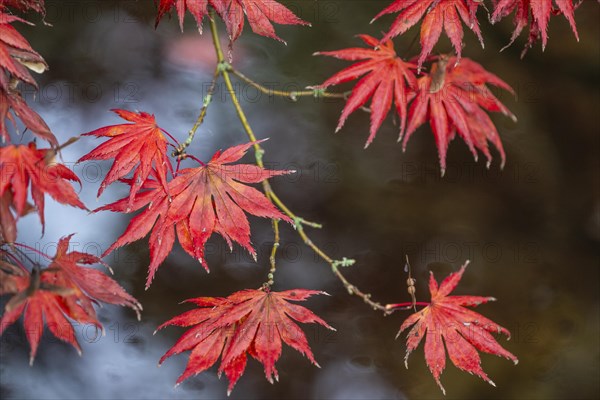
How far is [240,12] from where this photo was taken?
98cm

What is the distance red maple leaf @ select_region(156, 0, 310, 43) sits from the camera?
93 centimetres

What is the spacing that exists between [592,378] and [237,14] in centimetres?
183

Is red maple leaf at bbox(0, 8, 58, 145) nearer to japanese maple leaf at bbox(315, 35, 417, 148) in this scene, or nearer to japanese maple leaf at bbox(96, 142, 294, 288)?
japanese maple leaf at bbox(96, 142, 294, 288)

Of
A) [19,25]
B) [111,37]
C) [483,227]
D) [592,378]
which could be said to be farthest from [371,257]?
[19,25]

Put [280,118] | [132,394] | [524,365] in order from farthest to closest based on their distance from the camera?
[280,118], [524,365], [132,394]

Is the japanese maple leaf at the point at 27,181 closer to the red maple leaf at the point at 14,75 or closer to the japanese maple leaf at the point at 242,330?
the red maple leaf at the point at 14,75

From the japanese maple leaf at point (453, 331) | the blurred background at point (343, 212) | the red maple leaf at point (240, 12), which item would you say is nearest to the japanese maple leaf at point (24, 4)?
the red maple leaf at point (240, 12)

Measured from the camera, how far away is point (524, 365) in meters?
2.07

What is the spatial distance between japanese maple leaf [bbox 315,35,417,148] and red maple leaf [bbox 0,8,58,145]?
49 cm

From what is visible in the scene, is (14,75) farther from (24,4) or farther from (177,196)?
(177,196)

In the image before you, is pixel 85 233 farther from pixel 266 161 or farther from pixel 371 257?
pixel 371 257

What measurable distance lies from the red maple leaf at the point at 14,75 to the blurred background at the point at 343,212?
1.14m

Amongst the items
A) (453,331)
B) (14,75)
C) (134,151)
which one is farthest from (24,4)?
(453,331)

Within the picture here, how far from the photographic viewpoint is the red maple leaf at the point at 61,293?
2.68ft
